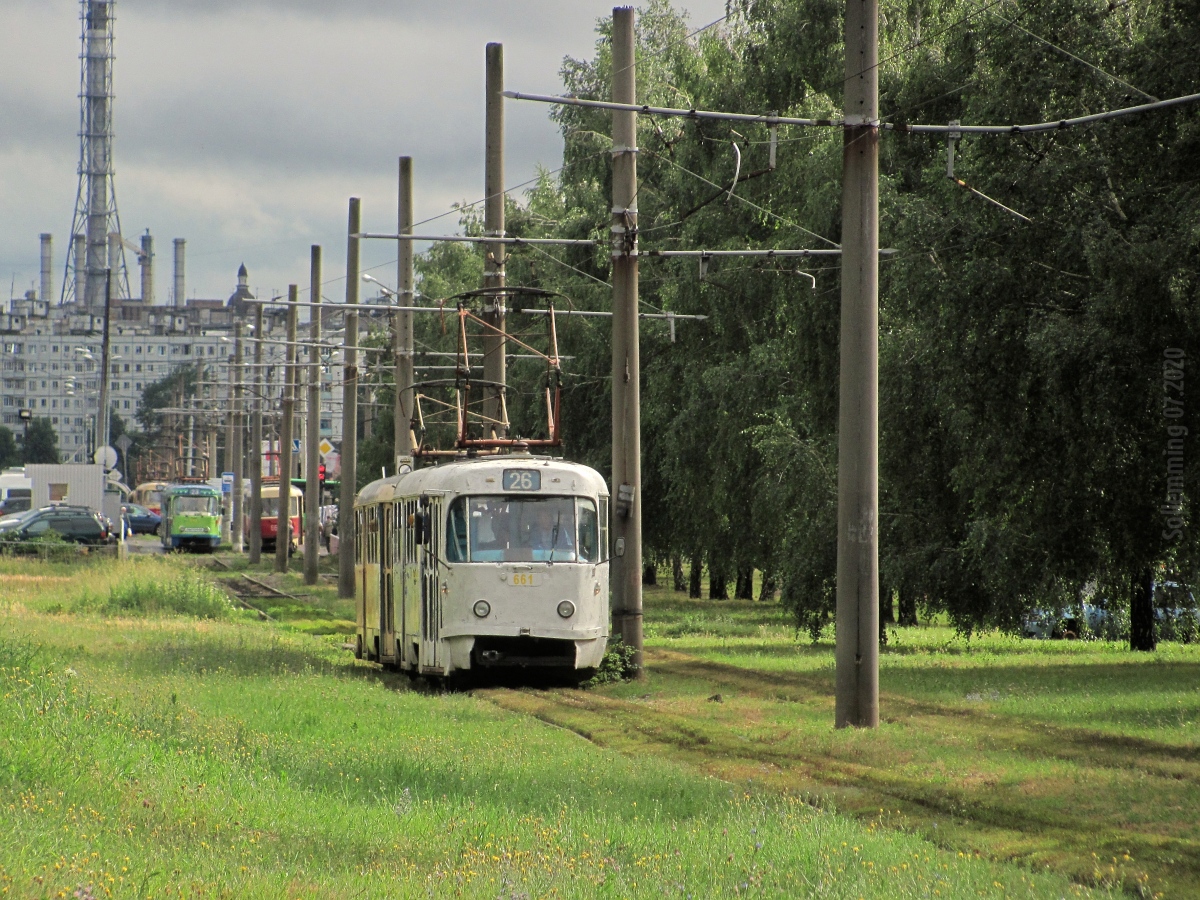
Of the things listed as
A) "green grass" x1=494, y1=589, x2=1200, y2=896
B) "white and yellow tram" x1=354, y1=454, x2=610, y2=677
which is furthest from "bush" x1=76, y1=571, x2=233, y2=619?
"white and yellow tram" x1=354, y1=454, x2=610, y2=677

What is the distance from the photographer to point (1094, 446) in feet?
65.2

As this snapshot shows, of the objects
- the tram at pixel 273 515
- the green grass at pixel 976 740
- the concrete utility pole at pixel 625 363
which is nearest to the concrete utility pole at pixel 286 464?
the tram at pixel 273 515

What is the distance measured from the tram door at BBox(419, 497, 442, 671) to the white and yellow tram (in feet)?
0.04

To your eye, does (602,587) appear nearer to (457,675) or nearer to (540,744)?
(457,675)

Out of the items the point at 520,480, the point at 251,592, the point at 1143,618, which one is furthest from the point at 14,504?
the point at 520,480

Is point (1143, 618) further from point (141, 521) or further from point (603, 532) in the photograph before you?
point (141, 521)

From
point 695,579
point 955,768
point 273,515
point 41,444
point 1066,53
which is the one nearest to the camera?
point 955,768

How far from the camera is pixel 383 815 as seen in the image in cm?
1016

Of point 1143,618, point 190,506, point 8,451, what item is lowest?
point 1143,618

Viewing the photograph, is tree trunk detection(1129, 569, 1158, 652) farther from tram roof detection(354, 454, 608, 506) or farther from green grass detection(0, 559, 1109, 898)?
green grass detection(0, 559, 1109, 898)

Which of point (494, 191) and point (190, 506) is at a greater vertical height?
point (494, 191)

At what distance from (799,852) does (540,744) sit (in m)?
6.03

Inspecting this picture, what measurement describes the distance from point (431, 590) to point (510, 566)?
1.26 m

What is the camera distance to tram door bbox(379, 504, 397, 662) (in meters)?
24.2
